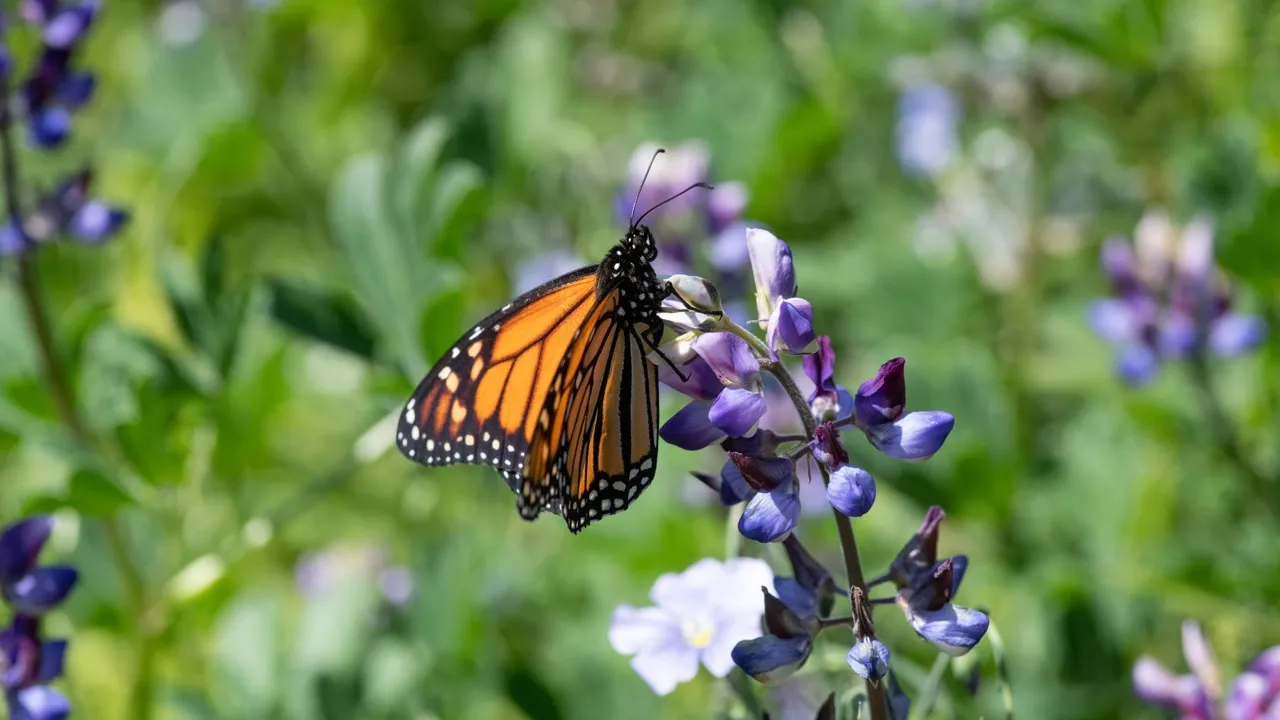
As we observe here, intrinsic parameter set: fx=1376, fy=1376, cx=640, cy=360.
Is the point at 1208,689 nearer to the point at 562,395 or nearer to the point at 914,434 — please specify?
the point at 914,434

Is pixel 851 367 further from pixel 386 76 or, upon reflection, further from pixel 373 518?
pixel 386 76

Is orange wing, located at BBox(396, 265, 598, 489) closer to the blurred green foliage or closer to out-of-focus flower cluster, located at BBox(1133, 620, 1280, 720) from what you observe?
the blurred green foliage

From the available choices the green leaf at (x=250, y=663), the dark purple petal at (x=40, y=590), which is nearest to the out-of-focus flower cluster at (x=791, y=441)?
the dark purple petal at (x=40, y=590)

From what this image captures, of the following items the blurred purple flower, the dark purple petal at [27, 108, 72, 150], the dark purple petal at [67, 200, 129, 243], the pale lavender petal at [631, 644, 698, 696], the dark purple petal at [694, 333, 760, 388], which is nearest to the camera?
the dark purple petal at [694, 333, 760, 388]

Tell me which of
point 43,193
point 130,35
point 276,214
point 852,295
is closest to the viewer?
point 43,193

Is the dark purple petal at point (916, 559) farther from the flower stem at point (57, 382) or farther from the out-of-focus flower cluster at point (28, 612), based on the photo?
the flower stem at point (57, 382)

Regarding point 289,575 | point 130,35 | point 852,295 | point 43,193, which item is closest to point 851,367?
point 852,295

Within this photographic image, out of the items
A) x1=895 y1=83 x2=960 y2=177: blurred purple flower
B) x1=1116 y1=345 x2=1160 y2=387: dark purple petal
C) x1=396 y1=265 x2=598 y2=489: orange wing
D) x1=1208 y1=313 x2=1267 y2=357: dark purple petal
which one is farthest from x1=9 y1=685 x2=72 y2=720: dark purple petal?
x1=895 y1=83 x2=960 y2=177: blurred purple flower

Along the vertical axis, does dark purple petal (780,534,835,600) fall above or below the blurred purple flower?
above
